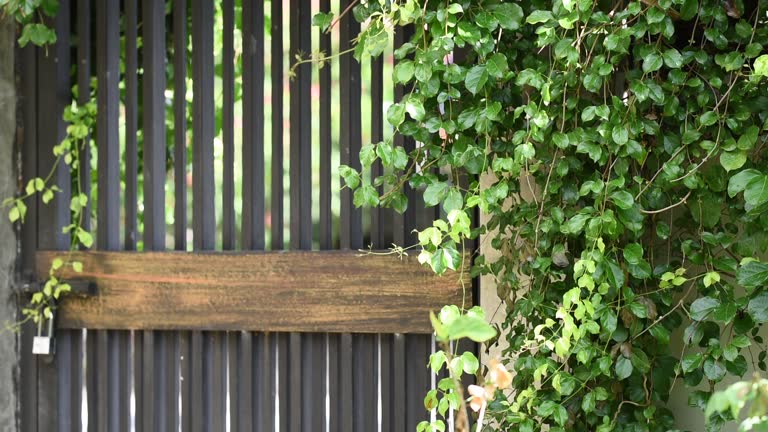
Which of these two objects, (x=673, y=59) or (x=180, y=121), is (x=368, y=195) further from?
(x=180, y=121)

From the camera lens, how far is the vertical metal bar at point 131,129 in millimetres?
2596

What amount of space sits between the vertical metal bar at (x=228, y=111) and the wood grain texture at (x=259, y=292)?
0.13 metres

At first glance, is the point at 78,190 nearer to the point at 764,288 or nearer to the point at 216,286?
the point at 216,286

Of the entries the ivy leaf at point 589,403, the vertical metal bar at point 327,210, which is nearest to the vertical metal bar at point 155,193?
the vertical metal bar at point 327,210

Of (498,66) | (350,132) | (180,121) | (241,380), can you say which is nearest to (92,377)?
(241,380)

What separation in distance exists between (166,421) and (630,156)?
1.50m

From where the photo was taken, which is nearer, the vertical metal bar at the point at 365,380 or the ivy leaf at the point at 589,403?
the ivy leaf at the point at 589,403

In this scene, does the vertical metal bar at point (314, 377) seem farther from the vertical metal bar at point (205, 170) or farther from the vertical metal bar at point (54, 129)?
the vertical metal bar at point (54, 129)

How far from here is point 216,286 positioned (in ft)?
8.11

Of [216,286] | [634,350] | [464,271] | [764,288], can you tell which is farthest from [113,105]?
[764,288]

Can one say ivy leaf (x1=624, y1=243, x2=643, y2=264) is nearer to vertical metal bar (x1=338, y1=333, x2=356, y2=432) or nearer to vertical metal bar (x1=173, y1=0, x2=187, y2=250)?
vertical metal bar (x1=338, y1=333, x2=356, y2=432)

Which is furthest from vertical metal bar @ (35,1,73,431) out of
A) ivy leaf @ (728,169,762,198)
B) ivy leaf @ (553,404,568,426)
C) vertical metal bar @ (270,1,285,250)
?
ivy leaf @ (728,169,762,198)

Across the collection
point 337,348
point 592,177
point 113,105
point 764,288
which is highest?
point 113,105

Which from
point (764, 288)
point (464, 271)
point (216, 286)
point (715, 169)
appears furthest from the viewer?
point (216, 286)
